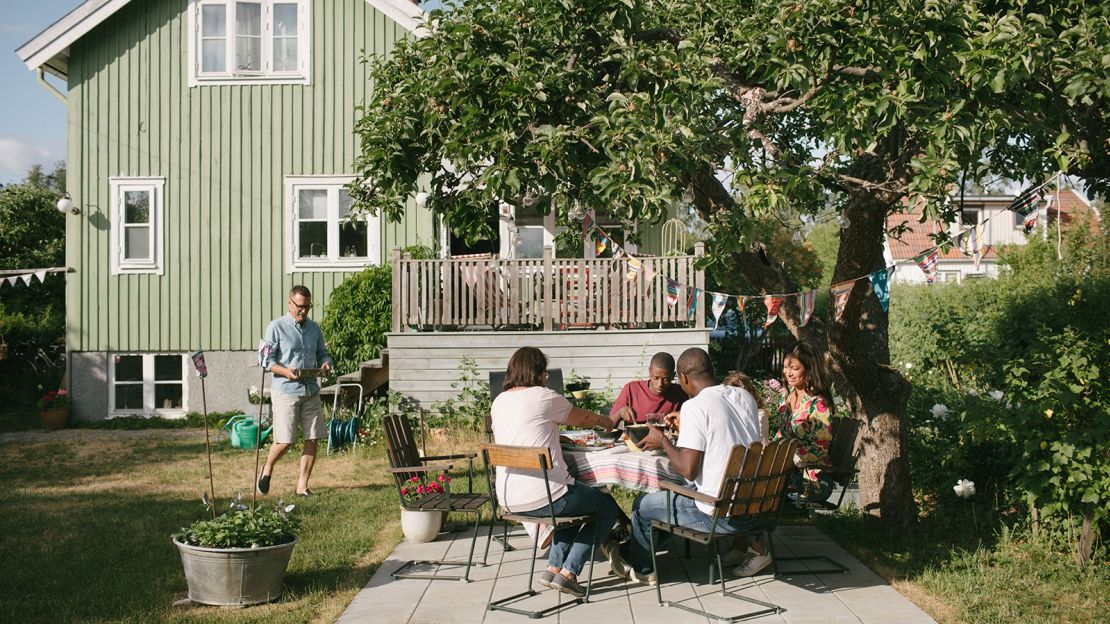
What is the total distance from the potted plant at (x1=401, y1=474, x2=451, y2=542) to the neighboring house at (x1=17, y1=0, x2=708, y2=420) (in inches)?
333

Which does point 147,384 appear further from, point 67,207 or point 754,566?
point 754,566

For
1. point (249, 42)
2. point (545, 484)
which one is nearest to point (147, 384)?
point (249, 42)

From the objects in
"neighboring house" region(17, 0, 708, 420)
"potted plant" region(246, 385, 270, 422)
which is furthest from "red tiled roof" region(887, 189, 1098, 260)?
"potted plant" region(246, 385, 270, 422)

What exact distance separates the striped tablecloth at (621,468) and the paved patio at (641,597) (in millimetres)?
622

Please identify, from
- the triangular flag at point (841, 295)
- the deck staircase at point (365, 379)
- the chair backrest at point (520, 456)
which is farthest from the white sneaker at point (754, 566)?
the deck staircase at point (365, 379)

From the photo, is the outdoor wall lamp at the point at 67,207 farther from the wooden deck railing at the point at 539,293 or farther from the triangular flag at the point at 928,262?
Result: the triangular flag at the point at 928,262

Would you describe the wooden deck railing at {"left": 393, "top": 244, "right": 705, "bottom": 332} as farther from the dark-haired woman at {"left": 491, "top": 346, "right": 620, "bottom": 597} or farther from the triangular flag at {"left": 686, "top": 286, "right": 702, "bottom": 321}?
the dark-haired woman at {"left": 491, "top": 346, "right": 620, "bottom": 597}

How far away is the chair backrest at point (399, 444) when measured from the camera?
275 inches

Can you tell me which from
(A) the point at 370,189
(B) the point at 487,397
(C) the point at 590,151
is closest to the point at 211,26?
(B) the point at 487,397

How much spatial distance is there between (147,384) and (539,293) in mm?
7194

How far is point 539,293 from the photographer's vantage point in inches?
521

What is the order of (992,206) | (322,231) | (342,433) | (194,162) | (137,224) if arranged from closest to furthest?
(342,433), (322,231), (194,162), (137,224), (992,206)

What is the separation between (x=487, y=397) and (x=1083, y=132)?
837 centimetres

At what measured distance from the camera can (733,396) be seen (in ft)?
19.4
